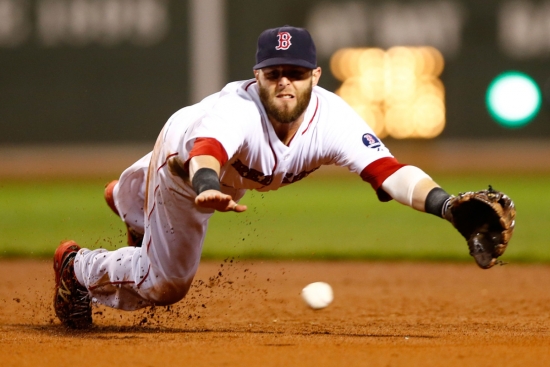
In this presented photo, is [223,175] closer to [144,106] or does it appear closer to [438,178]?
[438,178]

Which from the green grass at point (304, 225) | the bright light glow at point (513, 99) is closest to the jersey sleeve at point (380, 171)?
the green grass at point (304, 225)

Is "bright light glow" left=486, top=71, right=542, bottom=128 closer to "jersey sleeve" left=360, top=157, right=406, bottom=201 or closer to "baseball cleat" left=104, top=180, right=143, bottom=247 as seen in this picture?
"baseball cleat" left=104, top=180, right=143, bottom=247

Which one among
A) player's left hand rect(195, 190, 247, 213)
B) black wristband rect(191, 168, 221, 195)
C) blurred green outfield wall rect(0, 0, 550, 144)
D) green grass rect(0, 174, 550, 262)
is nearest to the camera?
player's left hand rect(195, 190, 247, 213)

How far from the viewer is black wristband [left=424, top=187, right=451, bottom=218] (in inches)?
156

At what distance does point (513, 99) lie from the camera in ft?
55.3

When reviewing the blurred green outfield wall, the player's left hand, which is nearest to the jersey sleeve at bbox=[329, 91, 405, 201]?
the player's left hand

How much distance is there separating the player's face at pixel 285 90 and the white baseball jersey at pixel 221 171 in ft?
0.27

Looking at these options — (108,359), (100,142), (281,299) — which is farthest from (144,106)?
(108,359)

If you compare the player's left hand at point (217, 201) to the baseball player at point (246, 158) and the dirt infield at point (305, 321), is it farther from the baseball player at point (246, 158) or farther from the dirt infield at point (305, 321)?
the dirt infield at point (305, 321)

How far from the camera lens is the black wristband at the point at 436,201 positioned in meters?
3.96

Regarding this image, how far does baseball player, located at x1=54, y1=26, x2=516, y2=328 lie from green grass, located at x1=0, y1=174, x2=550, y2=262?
139cm

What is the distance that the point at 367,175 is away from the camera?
4.21 m

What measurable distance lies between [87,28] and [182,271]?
1403cm

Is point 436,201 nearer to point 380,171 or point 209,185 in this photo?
point 380,171
